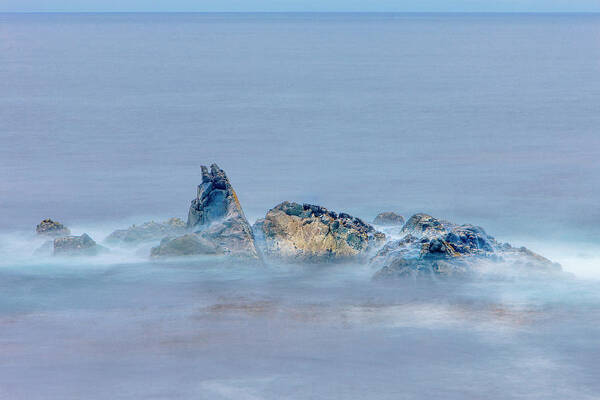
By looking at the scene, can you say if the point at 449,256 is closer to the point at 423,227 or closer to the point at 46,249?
the point at 423,227

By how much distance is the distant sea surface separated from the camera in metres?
18.6

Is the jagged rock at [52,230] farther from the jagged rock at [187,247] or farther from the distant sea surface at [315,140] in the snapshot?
the jagged rock at [187,247]

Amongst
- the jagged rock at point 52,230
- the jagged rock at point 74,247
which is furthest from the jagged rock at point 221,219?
the jagged rock at point 52,230

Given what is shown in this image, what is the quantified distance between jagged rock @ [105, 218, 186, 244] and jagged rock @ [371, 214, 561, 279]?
320 centimetres

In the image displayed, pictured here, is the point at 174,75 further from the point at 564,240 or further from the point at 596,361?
the point at 596,361

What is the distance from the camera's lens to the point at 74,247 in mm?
13500

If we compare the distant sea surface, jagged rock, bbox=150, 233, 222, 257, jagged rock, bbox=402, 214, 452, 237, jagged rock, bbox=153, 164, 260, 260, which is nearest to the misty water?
the distant sea surface

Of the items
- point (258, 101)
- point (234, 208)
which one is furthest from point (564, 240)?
point (258, 101)

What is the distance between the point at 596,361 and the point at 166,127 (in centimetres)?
2349

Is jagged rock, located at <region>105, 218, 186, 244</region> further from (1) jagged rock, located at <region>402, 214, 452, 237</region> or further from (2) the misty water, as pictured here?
(1) jagged rock, located at <region>402, 214, 452, 237</region>

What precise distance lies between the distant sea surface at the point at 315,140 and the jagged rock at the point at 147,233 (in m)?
2.34

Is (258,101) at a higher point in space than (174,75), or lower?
lower

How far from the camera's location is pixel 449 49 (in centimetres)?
8231

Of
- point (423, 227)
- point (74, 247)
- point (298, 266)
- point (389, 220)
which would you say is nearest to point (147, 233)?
point (74, 247)
